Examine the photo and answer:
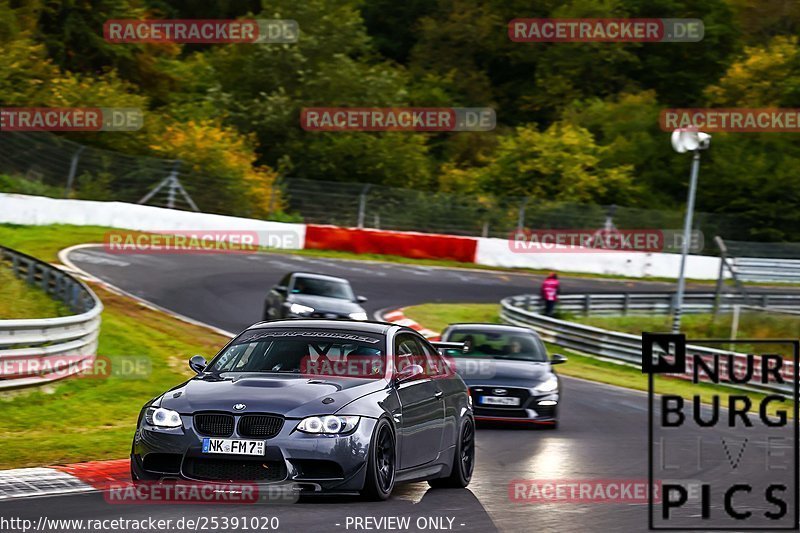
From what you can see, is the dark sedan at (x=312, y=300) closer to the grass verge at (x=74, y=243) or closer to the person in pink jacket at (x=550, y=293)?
the grass verge at (x=74, y=243)

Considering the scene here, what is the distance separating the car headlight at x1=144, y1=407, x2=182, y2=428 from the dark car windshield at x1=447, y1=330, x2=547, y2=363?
29.4 feet

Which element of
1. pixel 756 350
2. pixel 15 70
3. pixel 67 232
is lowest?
pixel 756 350

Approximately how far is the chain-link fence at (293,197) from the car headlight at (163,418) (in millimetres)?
32507

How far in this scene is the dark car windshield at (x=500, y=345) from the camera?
59.5ft

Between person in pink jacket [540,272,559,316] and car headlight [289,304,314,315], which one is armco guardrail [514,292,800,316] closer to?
person in pink jacket [540,272,559,316]

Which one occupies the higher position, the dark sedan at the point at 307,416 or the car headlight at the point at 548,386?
the dark sedan at the point at 307,416

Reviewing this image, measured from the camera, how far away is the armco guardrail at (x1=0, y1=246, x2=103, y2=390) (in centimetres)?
1548

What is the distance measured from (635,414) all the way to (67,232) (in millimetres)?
21795

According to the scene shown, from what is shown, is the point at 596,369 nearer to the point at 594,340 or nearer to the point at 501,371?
the point at 594,340

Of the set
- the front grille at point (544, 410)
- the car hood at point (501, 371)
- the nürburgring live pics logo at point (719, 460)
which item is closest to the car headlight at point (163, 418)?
the nürburgring live pics logo at point (719, 460)

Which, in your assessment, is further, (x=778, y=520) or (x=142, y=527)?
(x=778, y=520)

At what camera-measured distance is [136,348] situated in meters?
21.6

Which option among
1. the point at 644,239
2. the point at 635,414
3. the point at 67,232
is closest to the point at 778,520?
the point at 635,414

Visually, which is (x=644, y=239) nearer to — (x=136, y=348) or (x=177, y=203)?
(x=177, y=203)
